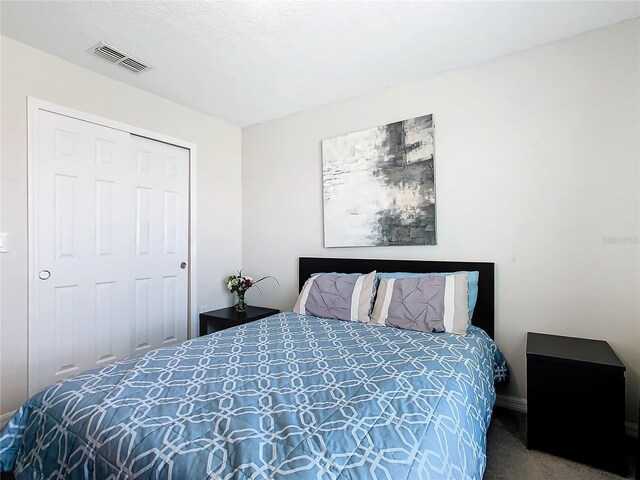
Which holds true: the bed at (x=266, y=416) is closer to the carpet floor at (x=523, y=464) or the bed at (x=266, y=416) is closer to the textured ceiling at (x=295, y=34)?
the carpet floor at (x=523, y=464)

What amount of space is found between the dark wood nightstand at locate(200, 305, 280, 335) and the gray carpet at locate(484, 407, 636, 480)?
1965 millimetres

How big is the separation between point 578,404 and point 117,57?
3458 mm

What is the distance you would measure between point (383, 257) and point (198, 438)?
6.77 ft

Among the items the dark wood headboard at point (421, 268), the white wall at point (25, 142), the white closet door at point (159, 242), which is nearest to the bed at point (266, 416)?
the dark wood headboard at point (421, 268)

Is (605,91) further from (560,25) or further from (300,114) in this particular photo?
(300,114)

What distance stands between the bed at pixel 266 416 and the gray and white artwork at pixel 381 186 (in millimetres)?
1086

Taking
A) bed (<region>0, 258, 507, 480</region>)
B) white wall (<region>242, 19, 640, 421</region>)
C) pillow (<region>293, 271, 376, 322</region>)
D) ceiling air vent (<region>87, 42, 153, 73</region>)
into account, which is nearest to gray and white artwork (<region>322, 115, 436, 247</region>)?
white wall (<region>242, 19, 640, 421</region>)

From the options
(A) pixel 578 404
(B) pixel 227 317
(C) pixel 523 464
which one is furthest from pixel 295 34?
(C) pixel 523 464

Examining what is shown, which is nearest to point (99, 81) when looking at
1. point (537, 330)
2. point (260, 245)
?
point (260, 245)

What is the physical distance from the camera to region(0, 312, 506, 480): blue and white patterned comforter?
88 cm

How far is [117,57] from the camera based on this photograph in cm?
228

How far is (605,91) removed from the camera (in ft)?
6.46

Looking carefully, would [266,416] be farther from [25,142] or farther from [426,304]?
[25,142]

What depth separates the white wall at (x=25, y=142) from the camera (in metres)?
2.09
